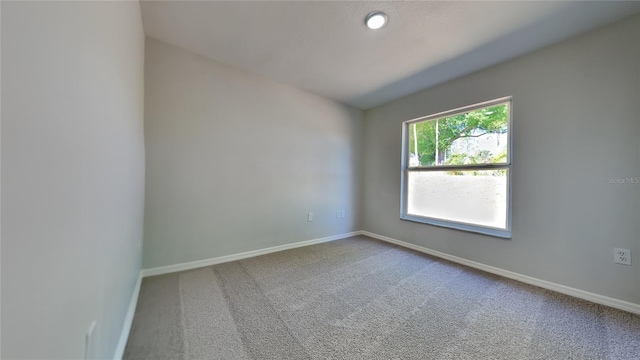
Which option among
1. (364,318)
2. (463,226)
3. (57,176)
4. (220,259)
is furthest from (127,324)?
(463,226)

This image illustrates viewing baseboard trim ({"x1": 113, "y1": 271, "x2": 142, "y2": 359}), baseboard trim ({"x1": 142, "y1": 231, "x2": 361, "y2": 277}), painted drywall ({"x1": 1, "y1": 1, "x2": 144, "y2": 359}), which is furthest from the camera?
baseboard trim ({"x1": 142, "y1": 231, "x2": 361, "y2": 277})

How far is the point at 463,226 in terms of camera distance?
8.45 ft

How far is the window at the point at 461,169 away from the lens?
2295mm

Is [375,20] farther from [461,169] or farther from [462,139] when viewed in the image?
[461,169]

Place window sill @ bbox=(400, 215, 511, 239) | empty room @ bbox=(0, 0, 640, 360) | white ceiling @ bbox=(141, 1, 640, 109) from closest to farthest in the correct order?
1. empty room @ bbox=(0, 0, 640, 360)
2. white ceiling @ bbox=(141, 1, 640, 109)
3. window sill @ bbox=(400, 215, 511, 239)

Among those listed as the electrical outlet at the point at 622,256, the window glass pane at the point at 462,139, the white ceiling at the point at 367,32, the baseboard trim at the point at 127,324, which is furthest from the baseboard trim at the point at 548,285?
the baseboard trim at the point at 127,324

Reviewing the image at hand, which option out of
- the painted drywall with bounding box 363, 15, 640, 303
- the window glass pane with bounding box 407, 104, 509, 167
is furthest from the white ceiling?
the window glass pane with bounding box 407, 104, 509, 167

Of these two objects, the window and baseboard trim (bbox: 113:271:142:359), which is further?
the window

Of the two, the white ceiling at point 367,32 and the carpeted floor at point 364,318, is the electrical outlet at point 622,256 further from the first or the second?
the white ceiling at point 367,32

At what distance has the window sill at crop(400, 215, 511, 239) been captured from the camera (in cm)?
224

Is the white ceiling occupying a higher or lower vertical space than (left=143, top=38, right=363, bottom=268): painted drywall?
higher

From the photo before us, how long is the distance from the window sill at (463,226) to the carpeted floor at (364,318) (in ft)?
1.46

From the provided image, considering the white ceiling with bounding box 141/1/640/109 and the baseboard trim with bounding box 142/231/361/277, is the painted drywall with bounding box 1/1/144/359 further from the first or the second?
the baseboard trim with bounding box 142/231/361/277

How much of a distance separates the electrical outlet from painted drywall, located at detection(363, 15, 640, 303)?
3 cm
